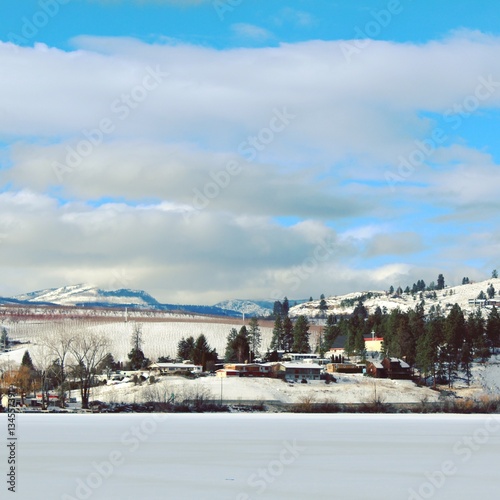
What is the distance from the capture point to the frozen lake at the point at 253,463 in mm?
18828

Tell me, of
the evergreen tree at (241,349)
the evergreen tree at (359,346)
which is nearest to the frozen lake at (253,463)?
the evergreen tree at (359,346)

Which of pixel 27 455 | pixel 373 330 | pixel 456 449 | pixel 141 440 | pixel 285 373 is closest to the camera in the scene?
pixel 27 455

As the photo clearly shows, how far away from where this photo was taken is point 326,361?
367 ft

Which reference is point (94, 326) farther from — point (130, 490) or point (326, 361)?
point (130, 490)

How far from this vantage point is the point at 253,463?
79.9ft

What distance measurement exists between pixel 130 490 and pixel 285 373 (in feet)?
246

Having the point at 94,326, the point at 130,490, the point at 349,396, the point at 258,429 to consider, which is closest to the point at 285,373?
the point at 349,396

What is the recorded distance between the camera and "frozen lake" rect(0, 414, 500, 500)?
18.8 m

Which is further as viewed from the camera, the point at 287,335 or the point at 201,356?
the point at 287,335

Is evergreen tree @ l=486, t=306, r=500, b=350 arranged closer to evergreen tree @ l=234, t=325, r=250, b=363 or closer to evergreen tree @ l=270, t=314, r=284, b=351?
evergreen tree @ l=270, t=314, r=284, b=351

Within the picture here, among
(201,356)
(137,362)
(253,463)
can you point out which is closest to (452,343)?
(201,356)

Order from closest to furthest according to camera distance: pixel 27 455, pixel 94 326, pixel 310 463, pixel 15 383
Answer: pixel 310 463 < pixel 27 455 < pixel 15 383 < pixel 94 326

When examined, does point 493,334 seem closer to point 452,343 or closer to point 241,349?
point 452,343

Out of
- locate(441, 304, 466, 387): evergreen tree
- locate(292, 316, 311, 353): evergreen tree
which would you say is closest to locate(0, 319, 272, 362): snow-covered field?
locate(292, 316, 311, 353): evergreen tree
